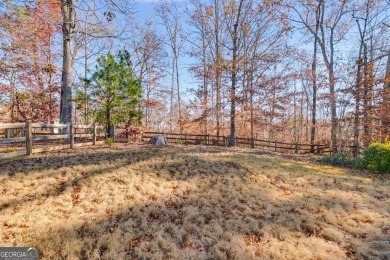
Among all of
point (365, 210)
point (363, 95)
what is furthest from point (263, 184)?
point (363, 95)

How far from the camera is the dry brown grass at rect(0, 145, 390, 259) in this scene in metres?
3.00

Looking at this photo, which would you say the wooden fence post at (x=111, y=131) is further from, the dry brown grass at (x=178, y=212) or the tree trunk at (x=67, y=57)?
the dry brown grass at (x=178, y=212)

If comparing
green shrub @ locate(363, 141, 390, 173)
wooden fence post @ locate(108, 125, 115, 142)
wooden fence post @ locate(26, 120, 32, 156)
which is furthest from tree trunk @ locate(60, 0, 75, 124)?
green shrub @ locate(363, 141, 390, 173)

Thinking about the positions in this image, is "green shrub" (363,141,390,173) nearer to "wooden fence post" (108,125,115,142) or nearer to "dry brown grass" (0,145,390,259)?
"dry brown grass" (0,145,390,259)

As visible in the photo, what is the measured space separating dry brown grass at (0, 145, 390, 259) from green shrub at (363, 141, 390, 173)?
285 cm

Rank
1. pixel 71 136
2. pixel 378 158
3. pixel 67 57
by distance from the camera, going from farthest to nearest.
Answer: pixel 67 57 → pixel 378 158 → pixel 71 136

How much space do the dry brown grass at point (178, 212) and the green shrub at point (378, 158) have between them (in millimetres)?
2846

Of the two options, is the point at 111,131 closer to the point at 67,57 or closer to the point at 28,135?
the point at 67,57

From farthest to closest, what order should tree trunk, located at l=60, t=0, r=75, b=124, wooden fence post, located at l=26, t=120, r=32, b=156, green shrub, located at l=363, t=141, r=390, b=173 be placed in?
tree trunk, located at l=60, t=0, r=75, b=124 → green shrub, located at l=363, t=141, r=390, b=173 → wooden fence post, located at l=26, t=120, r=32, b=156

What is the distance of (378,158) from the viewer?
8.18m

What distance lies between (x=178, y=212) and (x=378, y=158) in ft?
28.9

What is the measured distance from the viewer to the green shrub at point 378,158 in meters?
7.94

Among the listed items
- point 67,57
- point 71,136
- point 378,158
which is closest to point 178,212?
point 71,136

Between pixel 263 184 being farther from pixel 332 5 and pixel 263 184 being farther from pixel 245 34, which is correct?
pixel 332 5
